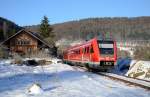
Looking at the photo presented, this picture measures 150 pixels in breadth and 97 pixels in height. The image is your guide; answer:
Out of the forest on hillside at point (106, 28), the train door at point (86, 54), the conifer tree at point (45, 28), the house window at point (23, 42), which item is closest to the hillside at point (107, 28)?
the forest on hillside at point (106, 28)

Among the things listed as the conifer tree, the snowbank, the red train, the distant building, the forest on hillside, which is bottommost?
the snowbank

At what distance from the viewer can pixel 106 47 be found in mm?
27547

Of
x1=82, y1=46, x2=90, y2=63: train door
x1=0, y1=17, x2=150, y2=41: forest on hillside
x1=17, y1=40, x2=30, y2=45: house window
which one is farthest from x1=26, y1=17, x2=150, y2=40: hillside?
x1=82, y1=46, x2=90, y2=63: train door

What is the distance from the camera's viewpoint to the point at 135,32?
135 m

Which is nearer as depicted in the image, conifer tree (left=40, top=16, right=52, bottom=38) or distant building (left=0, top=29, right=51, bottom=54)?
distant building (left=0, top=29, right=51, bottom=54)

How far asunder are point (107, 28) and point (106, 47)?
116 meters

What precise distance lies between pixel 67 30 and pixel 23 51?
92.7 meters

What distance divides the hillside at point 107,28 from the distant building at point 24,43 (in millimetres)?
58998

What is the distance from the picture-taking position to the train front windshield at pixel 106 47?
2736cm

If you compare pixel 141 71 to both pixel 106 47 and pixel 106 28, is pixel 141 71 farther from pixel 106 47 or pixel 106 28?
pixel 106 28

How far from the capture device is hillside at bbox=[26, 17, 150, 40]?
130288 millimetres

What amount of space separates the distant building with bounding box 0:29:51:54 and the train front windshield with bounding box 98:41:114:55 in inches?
1520

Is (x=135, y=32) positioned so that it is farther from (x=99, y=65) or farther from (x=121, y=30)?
(x=99, y=65)

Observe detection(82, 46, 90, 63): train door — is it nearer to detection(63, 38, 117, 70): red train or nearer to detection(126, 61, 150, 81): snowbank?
detection(63, 38, 117, 70): red train
